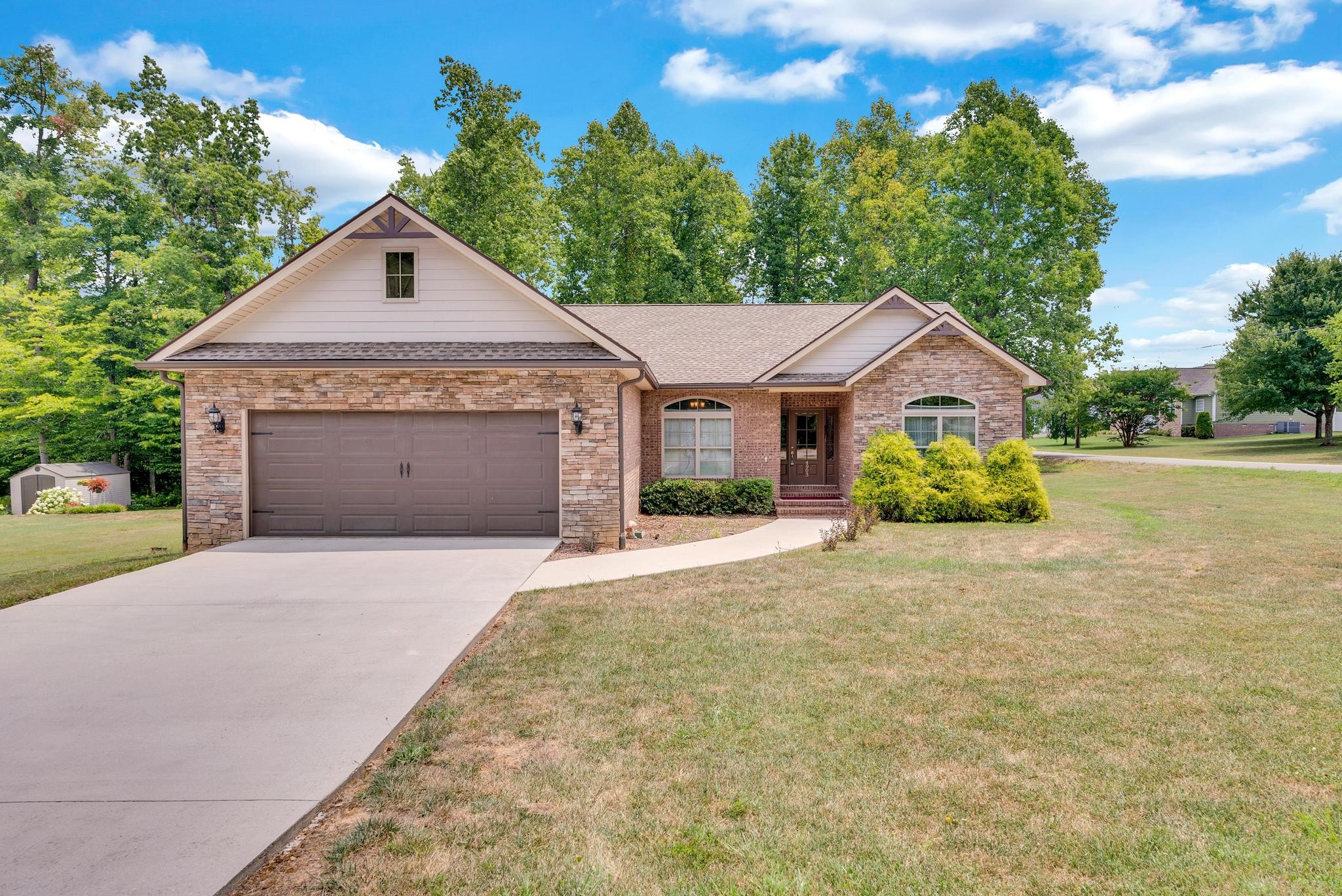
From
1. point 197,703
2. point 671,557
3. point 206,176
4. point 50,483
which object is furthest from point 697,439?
point 206,176

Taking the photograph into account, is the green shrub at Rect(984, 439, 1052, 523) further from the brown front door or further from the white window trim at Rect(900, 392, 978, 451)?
the brown front door

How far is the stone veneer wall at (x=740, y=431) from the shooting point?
1636 cm

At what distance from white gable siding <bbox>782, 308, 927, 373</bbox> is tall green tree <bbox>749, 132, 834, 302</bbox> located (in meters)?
17.4

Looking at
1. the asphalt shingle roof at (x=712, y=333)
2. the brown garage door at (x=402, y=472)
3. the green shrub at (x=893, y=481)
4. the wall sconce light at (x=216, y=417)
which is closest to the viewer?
the wall sconce light at (x=216, y=417)

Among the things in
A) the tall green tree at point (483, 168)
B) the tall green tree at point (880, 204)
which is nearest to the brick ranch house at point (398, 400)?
the tall green tree at point (483, 168)

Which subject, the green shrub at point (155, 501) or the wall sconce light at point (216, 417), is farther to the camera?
the green shrub at point (155, 501)

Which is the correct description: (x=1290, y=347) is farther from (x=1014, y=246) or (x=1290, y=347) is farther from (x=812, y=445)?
(x=812, y=445)

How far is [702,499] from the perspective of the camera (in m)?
15.2

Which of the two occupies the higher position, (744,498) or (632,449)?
(632,449)

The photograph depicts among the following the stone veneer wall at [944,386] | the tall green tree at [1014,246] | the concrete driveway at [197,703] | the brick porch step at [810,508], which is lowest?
the concrete driveway at [197,703]

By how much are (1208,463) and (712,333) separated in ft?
70.2

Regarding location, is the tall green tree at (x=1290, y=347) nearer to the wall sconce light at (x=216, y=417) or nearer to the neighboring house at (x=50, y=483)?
the wall sconce light at (x=216, y=417)

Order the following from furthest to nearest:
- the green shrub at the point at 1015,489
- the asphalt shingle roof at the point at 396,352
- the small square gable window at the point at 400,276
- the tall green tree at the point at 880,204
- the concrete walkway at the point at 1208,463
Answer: the tall green tree at the point at 880,204 < the concrete walkway at the point at 1208,463 < the green shrub at the point at 1015,489 < the small square gable window at the point at 400,276 < the asphalt shingle roof at the point at 396,352

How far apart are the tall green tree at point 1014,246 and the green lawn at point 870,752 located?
21.4m
